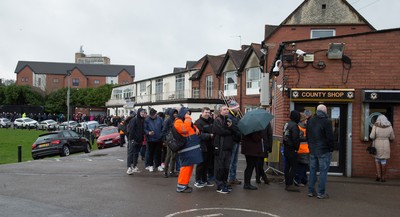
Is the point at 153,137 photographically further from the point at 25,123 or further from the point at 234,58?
the point at 25,123

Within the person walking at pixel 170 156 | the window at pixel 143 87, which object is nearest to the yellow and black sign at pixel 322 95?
the person walking at pixel 170 156

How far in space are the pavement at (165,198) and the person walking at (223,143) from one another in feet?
1.17

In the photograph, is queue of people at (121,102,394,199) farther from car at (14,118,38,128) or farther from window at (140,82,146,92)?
window at (140,82,146,92)

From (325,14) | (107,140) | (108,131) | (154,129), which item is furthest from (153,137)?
(325,14)

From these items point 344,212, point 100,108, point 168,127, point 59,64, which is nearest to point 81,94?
point 100,108

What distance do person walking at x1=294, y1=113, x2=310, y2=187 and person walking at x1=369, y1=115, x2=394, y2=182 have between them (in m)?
1.99

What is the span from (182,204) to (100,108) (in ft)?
223

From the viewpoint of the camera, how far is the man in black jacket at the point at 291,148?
8.54m

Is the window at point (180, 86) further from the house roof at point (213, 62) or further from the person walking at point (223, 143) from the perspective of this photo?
the person walking at point (223, 143)

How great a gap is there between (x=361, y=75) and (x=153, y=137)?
582 cm

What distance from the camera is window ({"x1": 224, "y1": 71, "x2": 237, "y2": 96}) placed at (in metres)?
39.5

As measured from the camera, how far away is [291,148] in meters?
8.64

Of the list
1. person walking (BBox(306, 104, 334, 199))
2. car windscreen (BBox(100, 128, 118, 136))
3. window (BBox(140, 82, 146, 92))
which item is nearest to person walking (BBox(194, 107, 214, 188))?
person walking (BBox(306, 104, 334, 199))

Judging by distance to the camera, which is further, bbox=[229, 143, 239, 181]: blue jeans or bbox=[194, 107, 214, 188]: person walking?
bbox=[229, 143, 239, 181]: blue jeans
